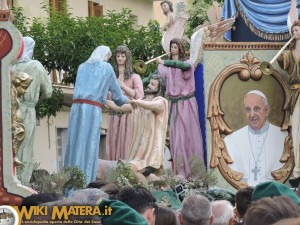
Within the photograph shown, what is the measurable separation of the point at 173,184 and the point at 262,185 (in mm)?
8214

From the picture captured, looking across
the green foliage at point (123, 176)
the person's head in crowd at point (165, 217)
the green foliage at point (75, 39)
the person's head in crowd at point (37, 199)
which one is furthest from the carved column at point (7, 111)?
the green foliage at point (75, 39)

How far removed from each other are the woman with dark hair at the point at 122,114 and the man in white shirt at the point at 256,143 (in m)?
1.29

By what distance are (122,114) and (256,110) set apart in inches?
67.1

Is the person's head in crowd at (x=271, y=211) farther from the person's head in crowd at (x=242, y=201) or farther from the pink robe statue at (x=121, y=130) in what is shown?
the pink robe statue at (x=121, y=130)

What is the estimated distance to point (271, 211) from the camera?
5957 mm

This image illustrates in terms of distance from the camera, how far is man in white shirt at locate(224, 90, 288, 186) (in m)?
16.7

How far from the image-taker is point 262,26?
17.2 metres

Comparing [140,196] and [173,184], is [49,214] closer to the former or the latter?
[140,196]

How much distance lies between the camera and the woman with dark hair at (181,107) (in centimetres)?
1705

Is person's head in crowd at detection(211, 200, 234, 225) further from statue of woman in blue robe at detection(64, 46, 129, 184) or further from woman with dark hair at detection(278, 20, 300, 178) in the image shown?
woman with dark hair at detection(278, 20, 300, 178)

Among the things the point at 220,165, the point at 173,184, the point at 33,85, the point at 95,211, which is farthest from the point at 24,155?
the point at 95,211

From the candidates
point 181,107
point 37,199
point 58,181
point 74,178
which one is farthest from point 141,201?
point 181,107

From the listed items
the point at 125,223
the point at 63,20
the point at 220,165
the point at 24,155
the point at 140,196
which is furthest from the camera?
the point at 63,20

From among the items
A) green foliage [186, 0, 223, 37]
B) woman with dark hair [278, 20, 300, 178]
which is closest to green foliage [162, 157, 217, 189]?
woman with dark hair [278, 20, 300, 178]
